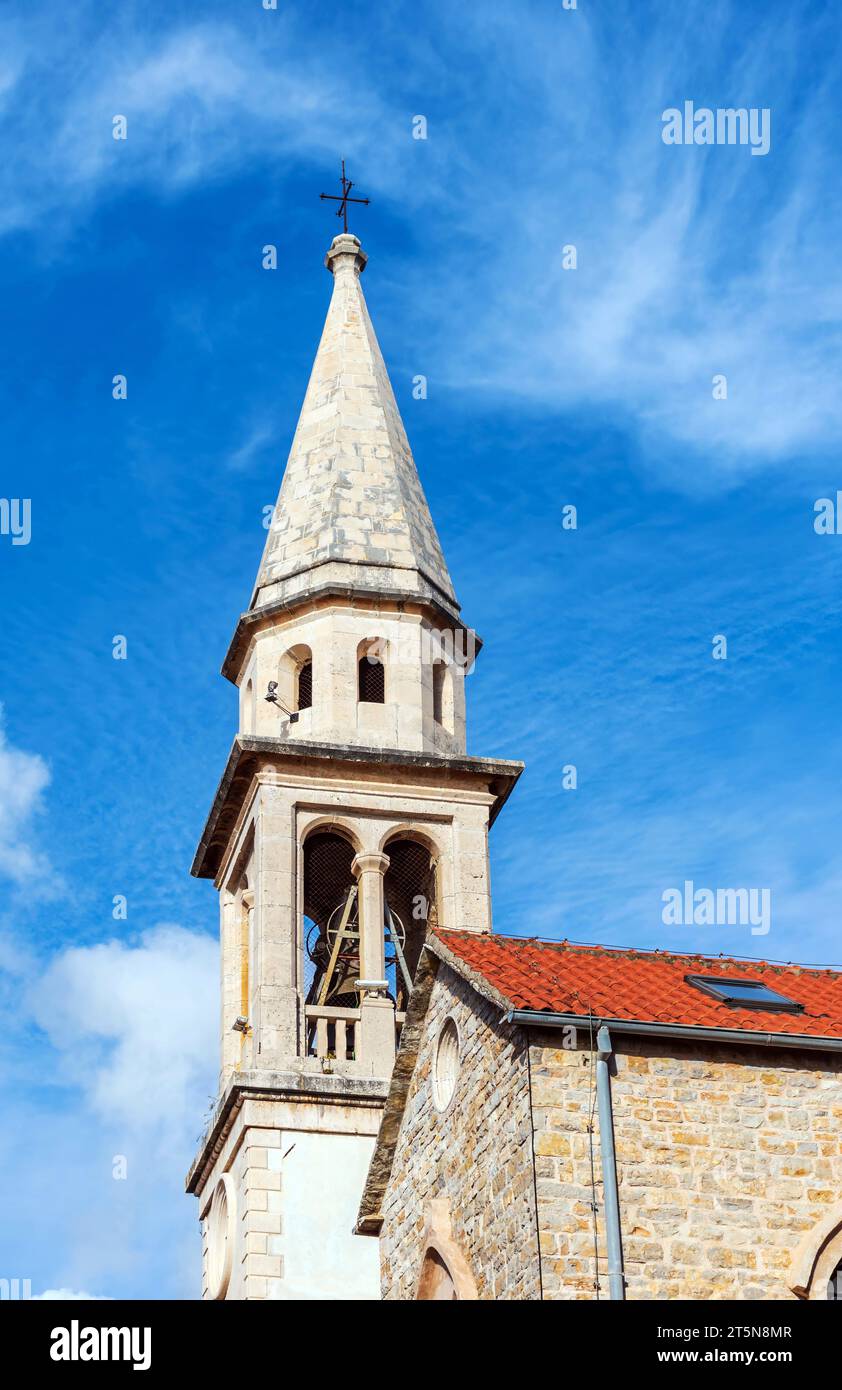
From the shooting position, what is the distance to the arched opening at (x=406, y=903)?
32469mm

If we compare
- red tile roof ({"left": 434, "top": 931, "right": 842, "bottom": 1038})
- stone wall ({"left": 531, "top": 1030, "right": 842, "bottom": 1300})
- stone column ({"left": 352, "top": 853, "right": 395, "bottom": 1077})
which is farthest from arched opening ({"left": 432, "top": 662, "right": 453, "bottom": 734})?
stone wall ({"left": 531, "top": 1030, "right": 842, "bottom": 1300})

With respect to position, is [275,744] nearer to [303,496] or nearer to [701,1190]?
[303,496]

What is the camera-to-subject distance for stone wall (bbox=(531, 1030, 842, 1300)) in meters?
16.8

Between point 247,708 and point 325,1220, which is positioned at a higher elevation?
point 247,708

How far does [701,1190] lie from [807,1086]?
145 cm

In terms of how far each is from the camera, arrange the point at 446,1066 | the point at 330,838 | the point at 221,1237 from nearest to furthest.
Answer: the point at 446,1066 → the point at 221,1237 → the point at 330,838

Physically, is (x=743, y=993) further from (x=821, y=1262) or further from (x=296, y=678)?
(x=296, y=678)

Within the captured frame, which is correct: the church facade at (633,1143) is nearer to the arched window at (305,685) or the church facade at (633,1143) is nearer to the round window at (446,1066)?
the round window at (446,1066)

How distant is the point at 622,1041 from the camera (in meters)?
17.7

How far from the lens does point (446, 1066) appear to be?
2003cm

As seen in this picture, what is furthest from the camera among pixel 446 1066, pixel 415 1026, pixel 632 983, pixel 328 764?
pixel 328 764

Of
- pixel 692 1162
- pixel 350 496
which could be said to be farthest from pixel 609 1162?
pixel 350 496

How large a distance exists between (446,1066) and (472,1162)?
4.76ft

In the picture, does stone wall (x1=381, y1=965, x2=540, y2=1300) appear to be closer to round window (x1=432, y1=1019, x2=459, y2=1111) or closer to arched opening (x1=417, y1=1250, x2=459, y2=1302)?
round window (x1=432, y1=1019, x2=459, y2=1111)
